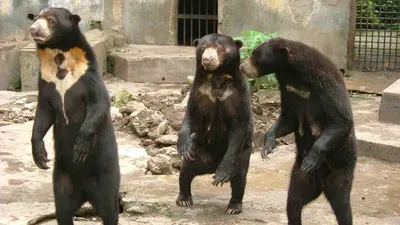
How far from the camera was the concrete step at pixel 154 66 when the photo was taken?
434 inches

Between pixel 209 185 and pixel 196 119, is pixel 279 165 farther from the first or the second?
pixel 196 119

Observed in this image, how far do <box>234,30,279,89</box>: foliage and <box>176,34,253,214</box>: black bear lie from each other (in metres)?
3.09

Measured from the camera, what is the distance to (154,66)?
11086mm

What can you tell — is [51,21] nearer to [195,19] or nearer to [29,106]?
[29,106]

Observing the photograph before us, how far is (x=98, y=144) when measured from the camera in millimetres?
4969

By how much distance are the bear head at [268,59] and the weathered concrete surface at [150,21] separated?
6.55 m

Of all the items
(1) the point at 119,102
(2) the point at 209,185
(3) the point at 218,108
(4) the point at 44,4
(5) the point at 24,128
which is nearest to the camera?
(3) the point at 218,108

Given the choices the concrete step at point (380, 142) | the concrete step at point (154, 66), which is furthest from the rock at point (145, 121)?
the concrete step at point (154, 66)

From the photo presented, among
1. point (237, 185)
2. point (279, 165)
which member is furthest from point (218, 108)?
point (279, 165)

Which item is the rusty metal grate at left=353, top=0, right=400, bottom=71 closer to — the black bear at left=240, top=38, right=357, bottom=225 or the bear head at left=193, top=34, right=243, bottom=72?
the bear head at left=193, top=34, right=243, bottom=72

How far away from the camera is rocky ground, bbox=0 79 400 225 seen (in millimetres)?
5891

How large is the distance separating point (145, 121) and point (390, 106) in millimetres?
2627

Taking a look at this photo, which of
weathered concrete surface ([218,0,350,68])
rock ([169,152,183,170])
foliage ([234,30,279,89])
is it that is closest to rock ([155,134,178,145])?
rock ([169,152,183,170])

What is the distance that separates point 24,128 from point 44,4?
3664 millimetres
